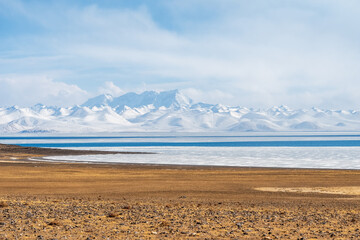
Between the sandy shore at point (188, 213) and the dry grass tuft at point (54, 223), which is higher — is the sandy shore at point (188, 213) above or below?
below

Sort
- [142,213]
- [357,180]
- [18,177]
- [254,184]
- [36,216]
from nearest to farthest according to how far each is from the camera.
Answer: [36,216] < [142,213] < [254,184] < [357,180] < [18,177]

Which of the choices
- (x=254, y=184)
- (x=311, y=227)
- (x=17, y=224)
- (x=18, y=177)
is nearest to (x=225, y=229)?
(x=311, y=227)

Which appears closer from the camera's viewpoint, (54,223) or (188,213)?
(54,223)

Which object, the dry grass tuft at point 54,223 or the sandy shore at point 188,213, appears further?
the dry grass tuft at point 54,223

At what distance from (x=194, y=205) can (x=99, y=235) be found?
7765 millimetres

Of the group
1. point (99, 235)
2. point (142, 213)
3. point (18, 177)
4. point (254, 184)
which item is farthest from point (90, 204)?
point (18, 177)

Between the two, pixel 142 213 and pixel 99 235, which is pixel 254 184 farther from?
pixel 99 235

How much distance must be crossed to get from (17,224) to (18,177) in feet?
83.0

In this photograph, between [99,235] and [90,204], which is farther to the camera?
[90,204]

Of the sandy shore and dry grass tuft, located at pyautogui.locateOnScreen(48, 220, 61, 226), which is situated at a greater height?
dry grass tuft, located at pyautogui.locateOnScreen(48, 220, 61, 226)

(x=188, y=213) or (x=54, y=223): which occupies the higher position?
(x=54, y=223)

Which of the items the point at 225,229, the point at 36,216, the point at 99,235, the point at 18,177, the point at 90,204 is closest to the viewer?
the point at 99,235

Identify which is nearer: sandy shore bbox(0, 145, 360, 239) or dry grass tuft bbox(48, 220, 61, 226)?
sandy shore bbox(0, 145, 360, 239)

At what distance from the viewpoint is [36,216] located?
17.6 meters
